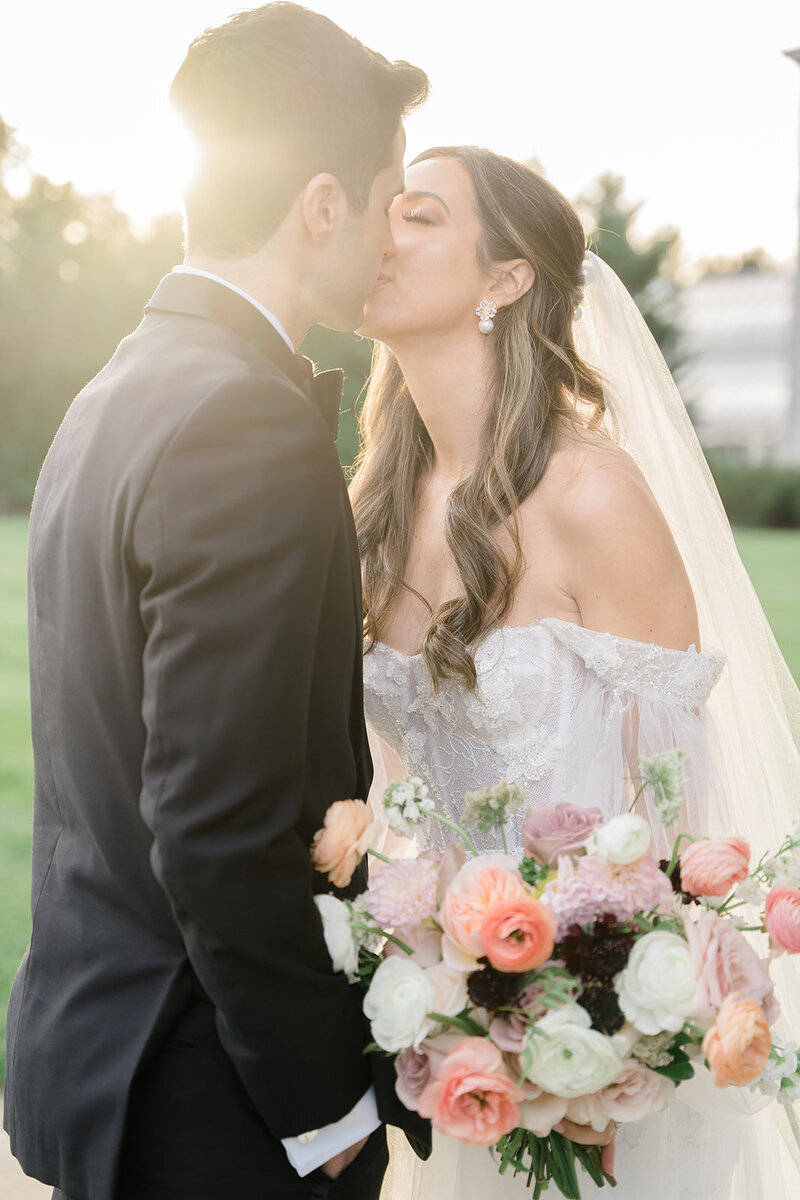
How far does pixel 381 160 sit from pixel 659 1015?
4.95 feet

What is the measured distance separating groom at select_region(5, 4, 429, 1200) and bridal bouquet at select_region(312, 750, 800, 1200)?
0.35 ft

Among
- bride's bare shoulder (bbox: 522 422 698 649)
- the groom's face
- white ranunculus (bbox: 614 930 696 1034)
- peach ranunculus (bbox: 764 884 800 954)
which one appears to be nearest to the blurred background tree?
bride's bare shoulder (bbox: 522 422 698 649)

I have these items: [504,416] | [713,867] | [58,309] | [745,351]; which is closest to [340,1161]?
[713,867]

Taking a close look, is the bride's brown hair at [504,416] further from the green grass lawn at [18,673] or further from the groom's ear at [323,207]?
the green grass lawn at [18,673]

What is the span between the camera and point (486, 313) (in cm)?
316

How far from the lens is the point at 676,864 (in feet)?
6.31

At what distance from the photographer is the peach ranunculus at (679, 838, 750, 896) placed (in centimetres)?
182

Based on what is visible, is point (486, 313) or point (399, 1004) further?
point (486, 313)

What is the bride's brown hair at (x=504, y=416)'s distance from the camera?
3000 mm

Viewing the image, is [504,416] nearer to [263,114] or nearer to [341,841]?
[263,114]

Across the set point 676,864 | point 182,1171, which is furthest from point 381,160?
point 182,1171

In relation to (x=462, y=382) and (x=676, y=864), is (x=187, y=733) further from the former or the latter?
(x=462, y=382)

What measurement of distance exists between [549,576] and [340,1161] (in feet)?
5.12

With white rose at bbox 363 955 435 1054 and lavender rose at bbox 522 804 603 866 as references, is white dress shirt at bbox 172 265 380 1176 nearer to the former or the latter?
white rose at bbox 363 955 435 1054
